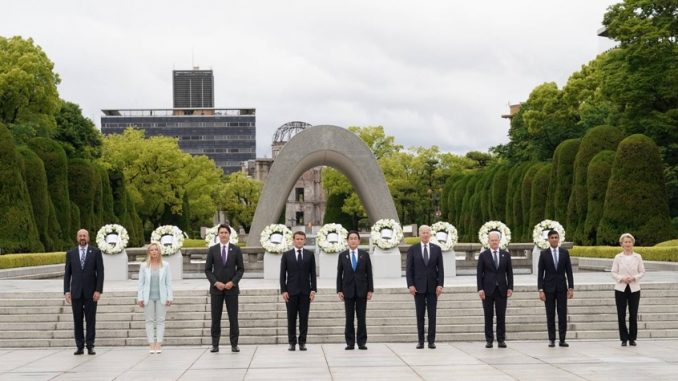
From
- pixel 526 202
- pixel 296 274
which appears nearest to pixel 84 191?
pixel 526 202

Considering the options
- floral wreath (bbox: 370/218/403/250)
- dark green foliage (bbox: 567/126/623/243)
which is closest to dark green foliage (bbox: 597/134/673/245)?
dark green foliage (bbox: 567/126/623/243)

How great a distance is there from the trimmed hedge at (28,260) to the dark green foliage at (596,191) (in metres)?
18.2

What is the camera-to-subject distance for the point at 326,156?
101ft

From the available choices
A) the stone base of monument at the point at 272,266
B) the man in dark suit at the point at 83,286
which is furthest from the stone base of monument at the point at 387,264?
the man in dark suit at the point at 83,286

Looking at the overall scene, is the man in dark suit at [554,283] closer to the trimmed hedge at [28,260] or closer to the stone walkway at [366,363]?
the stone walkway at [366,363]

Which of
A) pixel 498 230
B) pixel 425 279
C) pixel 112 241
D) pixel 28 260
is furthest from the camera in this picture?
pixel 28 260

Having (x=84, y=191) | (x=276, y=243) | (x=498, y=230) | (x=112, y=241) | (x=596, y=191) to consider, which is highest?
(x=84, y=191)

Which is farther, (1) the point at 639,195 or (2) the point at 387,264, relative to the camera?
(1) the point at 639,195

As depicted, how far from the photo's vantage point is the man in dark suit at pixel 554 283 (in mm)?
13617

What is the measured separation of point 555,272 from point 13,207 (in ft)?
72.5

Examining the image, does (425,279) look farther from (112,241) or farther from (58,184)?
(58,184)

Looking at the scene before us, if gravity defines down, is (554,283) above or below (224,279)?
below

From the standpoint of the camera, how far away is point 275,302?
16.1 metres

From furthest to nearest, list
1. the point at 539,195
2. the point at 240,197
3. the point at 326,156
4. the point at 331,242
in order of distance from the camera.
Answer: the point at 240,197 → the point at 539,195 → the point at 326,156 → the point at 331,242
